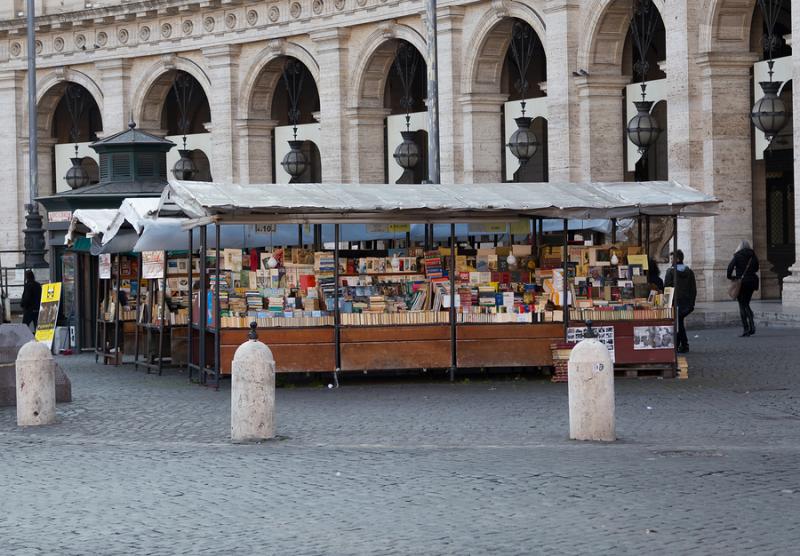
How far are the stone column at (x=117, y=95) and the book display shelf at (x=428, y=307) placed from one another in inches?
1251

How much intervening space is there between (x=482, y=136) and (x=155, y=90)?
535 inches

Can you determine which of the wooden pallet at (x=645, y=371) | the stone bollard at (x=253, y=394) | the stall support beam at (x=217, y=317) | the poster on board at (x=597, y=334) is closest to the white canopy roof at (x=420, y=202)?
the stall support beam at (x=217, y=317)

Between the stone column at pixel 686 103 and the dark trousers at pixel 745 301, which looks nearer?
the dark trousers at pixel 745 301

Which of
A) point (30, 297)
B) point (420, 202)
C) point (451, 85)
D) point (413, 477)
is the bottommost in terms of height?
point (413, 477)

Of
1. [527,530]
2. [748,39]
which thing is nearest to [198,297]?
[527,530]

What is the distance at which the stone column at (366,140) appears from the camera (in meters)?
45.0

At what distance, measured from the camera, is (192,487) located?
37.4 ft

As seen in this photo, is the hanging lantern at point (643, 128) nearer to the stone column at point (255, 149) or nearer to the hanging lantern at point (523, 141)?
the hanging lantern at point (523, 141)

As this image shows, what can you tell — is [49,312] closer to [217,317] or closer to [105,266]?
[105,266]

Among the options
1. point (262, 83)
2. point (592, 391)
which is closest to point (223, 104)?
point (262, 83)

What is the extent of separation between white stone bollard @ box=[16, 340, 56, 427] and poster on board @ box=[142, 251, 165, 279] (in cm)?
687

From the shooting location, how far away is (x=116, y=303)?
79.9ft

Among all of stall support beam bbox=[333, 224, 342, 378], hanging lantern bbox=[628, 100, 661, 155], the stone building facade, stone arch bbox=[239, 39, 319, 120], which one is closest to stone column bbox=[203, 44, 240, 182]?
the stone building facade

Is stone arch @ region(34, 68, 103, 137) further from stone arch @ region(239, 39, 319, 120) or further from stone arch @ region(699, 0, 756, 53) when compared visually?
stone arch @ region(699, 0, 756, 53)
